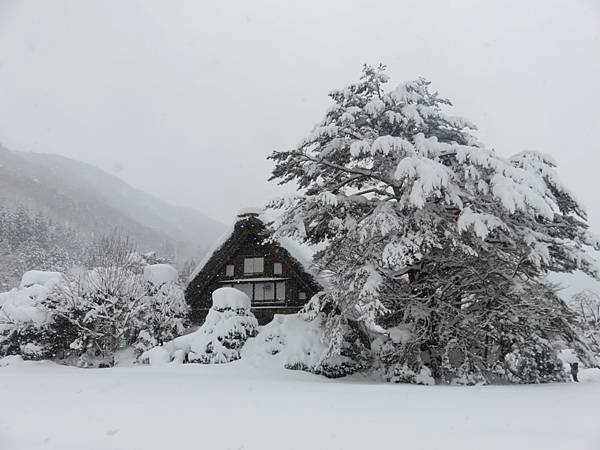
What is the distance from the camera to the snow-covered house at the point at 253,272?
24344 mm

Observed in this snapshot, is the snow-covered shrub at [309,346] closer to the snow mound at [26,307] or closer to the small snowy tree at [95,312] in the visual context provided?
the small snowy tree at [95,312]

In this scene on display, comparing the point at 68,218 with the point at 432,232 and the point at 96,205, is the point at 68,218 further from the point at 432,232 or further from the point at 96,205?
the point at 432,232

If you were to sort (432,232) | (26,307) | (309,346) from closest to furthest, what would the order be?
1. (432,232)
2. (309,346)
3. (26,307)

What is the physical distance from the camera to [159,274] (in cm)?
2436

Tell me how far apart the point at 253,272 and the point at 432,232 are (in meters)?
14.3

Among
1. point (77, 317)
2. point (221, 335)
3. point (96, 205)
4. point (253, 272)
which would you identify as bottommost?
point (221, 335)

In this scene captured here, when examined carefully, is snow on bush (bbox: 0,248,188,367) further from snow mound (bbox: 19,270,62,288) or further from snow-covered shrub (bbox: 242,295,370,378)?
snow-covered shrub (bbox: 242,295,370,378)

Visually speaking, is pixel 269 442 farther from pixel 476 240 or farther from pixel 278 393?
pixel 476 240

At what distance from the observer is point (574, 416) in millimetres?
7324

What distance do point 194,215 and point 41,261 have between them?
133 m

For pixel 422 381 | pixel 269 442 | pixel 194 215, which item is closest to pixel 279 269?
pixel 422 381

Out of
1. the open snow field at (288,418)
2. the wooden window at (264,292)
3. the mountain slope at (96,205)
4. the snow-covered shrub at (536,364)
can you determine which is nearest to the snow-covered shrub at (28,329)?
the wooden window at (264,292)

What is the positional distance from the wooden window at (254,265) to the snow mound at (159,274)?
4202mm

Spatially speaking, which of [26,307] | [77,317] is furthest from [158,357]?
[26,307]
